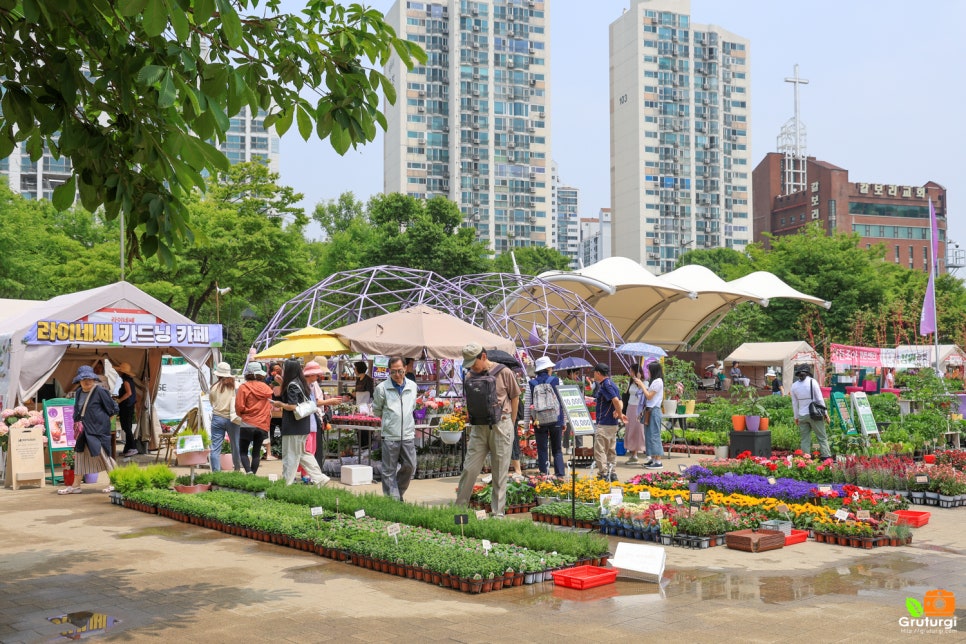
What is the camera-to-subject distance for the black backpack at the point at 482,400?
35.1 ft

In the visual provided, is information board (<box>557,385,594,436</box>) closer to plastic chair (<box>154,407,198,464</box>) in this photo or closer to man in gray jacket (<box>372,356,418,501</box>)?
man in gray jacket (<box>372,356,418,501</box>)

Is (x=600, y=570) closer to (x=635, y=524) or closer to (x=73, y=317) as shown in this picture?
(x=635, y=524)

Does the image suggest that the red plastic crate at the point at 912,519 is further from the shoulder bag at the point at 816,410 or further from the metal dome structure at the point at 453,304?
the metal dome structure at the point at 453,304

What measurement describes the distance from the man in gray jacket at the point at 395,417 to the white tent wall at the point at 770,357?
116 ft

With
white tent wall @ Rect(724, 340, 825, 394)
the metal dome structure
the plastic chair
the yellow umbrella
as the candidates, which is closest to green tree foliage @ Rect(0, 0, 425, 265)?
the yellow umbrella

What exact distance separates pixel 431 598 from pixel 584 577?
4.34ft

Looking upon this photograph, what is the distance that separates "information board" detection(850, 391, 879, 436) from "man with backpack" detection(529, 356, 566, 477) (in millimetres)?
5373

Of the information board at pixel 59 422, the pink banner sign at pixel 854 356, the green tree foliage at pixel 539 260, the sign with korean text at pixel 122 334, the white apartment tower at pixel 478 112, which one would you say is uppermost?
the white apartment tower at pixel 478 112

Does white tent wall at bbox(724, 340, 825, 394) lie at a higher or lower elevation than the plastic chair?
higher

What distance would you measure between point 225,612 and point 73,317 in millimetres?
12053

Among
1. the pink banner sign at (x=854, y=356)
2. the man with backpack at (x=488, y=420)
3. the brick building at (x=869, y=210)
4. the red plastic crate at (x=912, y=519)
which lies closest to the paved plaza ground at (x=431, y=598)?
the red plastic crate at (x=912, y=519)

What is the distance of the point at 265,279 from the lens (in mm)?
41469

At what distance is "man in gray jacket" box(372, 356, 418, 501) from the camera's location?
11500 millimetres

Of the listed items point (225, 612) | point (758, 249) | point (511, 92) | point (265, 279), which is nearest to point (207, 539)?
point (225, 612)
